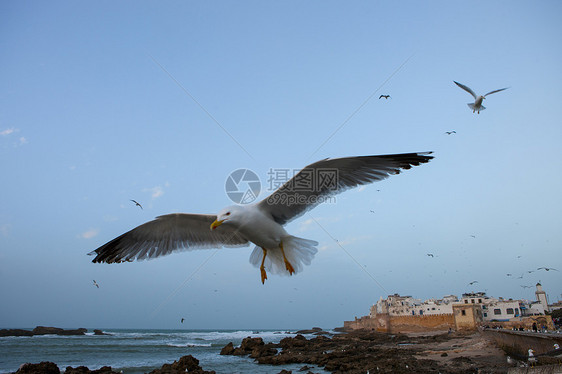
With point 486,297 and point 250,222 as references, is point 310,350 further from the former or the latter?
point 486,297

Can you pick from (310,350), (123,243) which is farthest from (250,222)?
(310,350)

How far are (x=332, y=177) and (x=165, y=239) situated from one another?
3161 millimetres

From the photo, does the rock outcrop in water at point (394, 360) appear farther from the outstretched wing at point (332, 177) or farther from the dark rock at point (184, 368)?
the outstretched wing at point (332, 177)

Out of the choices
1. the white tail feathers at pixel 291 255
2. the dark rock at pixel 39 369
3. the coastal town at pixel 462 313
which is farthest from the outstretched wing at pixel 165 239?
the coastal town at pixel 462 313

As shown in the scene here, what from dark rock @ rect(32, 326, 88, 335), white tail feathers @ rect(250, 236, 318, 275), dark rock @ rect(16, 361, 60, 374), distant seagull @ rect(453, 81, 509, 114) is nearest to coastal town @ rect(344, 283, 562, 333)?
distant seagull @ rect(453, 81, 509, 114)

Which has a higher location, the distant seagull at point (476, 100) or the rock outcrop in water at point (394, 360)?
the distant seagull at point (476, 100)

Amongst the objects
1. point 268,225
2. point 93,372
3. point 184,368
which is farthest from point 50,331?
point 268,225

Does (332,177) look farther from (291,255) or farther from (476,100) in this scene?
(476,100)

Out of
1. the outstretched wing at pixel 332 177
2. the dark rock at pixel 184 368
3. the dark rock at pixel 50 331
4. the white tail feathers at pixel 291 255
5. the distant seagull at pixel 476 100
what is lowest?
the dark rock at pixel 50 331

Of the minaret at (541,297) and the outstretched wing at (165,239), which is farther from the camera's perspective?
the minaret at (541,297)

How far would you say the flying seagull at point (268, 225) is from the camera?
5.18 m

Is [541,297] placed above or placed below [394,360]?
above

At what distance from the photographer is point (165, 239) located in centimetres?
659

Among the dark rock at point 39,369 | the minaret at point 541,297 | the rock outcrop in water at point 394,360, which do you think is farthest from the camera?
the minaret at point 541,297
